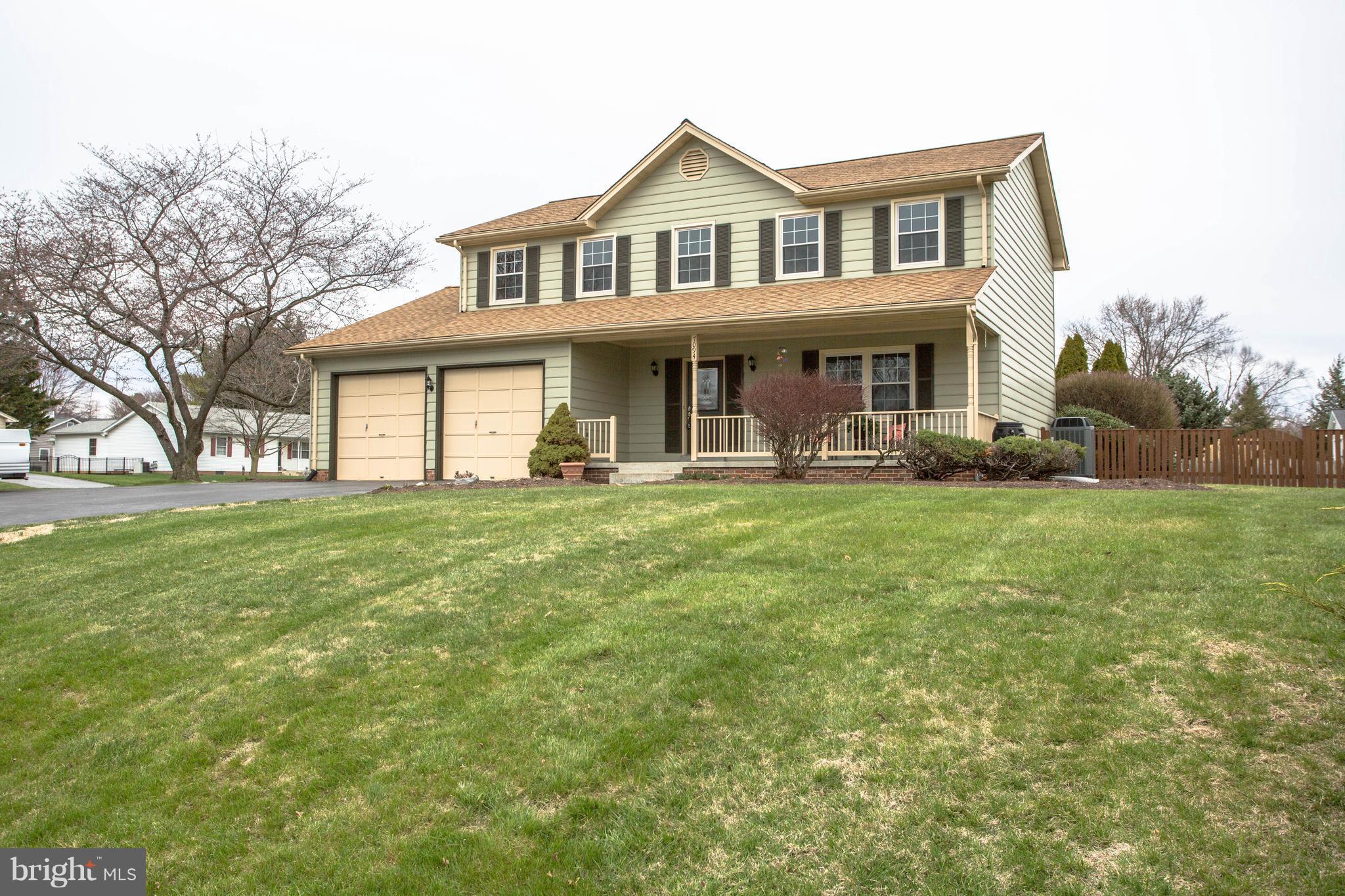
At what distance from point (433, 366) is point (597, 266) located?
3.99 metres

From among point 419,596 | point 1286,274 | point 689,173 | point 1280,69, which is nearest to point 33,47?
point 689,173

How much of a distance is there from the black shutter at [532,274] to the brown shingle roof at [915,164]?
5565 millimetres

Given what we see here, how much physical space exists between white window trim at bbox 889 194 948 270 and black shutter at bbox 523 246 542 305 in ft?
24.4

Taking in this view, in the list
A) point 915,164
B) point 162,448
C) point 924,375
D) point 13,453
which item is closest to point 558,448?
point 924,375

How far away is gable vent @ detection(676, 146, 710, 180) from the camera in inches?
687

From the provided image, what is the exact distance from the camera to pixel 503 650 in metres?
5.41

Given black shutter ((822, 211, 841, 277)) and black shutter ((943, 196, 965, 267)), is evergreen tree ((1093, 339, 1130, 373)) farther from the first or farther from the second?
black shutter ((822, 211, 841, 277))

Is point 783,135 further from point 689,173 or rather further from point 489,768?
point 489,768

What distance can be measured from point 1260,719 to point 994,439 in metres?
10.9

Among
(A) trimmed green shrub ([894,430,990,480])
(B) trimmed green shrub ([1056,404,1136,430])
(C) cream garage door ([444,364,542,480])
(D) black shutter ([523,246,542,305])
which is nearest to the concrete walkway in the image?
(C) cream garage door ([444,364,542,480])

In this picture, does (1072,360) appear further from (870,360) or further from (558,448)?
(558,448)

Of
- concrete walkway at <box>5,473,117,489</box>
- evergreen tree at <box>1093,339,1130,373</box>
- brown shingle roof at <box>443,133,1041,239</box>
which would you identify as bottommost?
concrete walkway at <box>5,473,117,489</box>

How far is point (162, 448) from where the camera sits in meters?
49.1

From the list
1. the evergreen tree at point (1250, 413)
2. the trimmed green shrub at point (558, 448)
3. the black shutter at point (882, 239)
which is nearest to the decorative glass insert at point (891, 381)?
the black shutter at point (882, 239)
